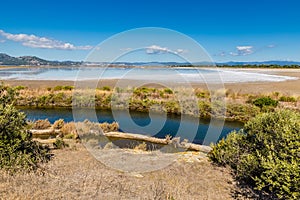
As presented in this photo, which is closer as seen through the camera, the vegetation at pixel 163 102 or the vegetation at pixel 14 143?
the vegetation at pixel 14 143

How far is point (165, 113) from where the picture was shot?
23922 mm

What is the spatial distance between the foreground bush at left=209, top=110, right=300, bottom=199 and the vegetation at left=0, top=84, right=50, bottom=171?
612 cm

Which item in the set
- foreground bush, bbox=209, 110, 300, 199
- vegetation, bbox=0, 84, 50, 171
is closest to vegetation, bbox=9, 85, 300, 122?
foreground bush, bbox=209, 110, 300, 199

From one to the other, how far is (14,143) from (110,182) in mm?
3204

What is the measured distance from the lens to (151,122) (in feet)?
70.0

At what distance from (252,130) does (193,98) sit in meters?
17.9

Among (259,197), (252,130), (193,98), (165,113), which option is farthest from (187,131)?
(259,197)

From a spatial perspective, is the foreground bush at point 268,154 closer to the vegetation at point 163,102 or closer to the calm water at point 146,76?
the vegetation at point 163,102

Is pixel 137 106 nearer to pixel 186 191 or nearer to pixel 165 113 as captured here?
pixel 165 113

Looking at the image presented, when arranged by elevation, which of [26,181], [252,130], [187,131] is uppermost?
[252,130]

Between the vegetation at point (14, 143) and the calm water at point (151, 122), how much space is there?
33.1ft

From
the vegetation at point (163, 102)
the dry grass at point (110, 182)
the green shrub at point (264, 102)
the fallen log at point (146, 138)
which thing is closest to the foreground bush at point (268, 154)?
the dry grass at point (110, 182)

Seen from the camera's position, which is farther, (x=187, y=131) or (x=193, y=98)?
(x=193, y=98)

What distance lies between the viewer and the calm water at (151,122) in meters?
18.4
